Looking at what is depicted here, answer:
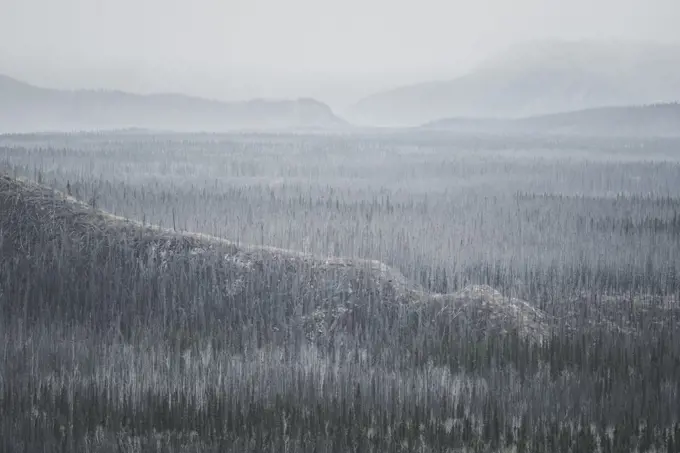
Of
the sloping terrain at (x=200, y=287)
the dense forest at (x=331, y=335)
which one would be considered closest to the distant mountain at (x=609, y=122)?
the dense forest at (x=331, y=335)

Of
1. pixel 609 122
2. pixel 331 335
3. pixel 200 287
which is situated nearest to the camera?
pixel 331 335

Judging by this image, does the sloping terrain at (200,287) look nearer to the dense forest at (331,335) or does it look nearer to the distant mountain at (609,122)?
the dense forest at (331,335)

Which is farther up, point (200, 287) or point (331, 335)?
point (200, 287)

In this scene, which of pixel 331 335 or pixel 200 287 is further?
pixel 200 287

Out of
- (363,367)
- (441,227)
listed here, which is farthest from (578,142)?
(363,367)

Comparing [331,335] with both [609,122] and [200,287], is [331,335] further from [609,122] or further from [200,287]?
[609,122]

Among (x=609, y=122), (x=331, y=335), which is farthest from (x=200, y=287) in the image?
(x=609, y=122)

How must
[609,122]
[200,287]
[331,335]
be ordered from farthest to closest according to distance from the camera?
1. [609,122]
2. [200,287]
3. [331,335]
